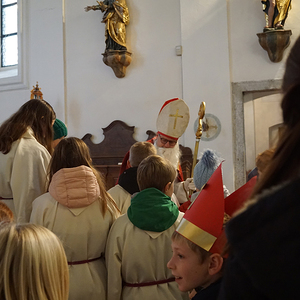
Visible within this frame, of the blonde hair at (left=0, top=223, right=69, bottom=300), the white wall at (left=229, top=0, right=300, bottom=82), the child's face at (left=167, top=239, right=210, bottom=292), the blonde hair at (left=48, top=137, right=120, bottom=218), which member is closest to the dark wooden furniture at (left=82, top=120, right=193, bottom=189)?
the white wall at (left=229, top=0, right=300, bottom=82)

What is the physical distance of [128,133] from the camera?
851 centimetres

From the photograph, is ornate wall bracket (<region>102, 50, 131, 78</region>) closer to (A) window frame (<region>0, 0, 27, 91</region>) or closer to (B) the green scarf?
(A) window frame (<region>0, 0, 27, 91</region>)

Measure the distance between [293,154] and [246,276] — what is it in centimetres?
23

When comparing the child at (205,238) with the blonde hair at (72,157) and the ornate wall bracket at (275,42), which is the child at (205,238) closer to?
the blonde hair at (72,157)

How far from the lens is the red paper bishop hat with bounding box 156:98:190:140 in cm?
527

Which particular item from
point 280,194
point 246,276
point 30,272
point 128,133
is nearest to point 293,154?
point 280,194

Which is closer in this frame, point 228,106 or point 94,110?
point 228,106

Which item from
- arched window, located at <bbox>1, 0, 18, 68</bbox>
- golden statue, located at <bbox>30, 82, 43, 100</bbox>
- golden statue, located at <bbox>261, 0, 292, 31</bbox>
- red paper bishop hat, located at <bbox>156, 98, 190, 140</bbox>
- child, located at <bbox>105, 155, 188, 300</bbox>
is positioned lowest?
child, located at <bbox>105, 155, 188, 300</bbox>

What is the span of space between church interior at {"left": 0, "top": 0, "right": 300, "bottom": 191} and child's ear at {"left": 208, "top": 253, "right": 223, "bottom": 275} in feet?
19.1

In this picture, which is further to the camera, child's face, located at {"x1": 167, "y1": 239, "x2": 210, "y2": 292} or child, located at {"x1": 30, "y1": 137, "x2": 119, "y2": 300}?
child, located at {"x1": 30, "y1": 137, "x2": 119, "y2": 300}

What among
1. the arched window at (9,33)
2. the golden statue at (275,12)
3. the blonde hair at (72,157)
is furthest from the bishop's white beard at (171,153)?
the arched window at (9,33)

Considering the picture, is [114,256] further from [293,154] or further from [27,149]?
[293,154]

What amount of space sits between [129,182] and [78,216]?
592 mm

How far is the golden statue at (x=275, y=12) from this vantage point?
7.25 metres
